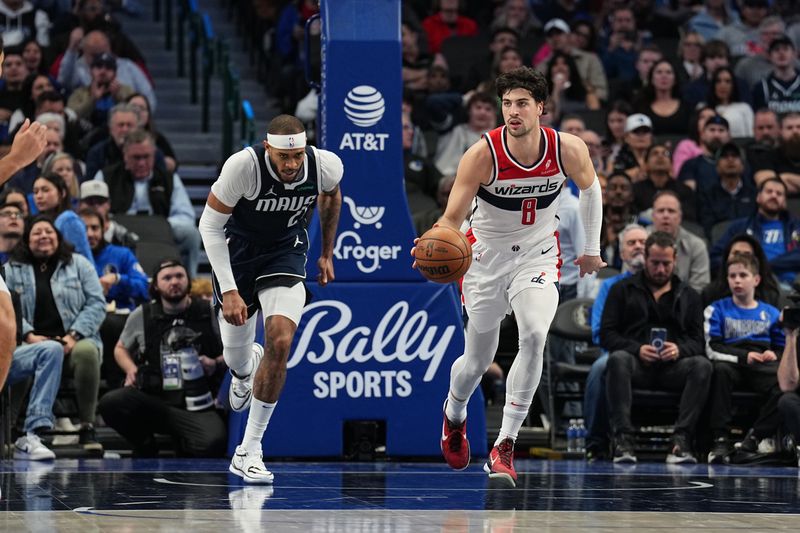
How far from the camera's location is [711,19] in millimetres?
18000

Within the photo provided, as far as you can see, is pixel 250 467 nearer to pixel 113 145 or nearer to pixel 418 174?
pixel 113 145

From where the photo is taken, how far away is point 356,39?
10156 millimetres

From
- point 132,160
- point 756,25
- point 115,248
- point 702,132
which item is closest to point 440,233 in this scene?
point 115,248

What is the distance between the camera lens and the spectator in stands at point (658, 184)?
1345 centimetres

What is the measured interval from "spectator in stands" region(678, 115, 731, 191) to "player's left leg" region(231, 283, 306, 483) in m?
6.37

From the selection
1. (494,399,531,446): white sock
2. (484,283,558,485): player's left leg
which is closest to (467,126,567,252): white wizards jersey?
(484,283,558,485): player's left leg

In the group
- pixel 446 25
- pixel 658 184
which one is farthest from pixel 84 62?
pixel 658 184

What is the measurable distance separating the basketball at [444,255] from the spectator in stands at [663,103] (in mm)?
7884

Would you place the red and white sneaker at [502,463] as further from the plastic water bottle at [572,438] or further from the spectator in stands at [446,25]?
the spectator in stands at [446,25]

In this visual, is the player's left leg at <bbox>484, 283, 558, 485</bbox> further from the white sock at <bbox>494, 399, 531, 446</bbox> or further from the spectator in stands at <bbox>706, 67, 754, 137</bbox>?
the spectator in stands at <bbox>706, 67, 754, 137</bbox>

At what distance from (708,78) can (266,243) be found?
8841 millimetres

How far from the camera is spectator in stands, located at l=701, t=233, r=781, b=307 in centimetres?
1152


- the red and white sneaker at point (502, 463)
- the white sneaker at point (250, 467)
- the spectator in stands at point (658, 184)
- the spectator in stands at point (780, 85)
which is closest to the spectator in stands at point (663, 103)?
the spectator in stands at point (780, 85)

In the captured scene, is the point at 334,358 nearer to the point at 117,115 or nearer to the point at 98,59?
the point at 117,115
